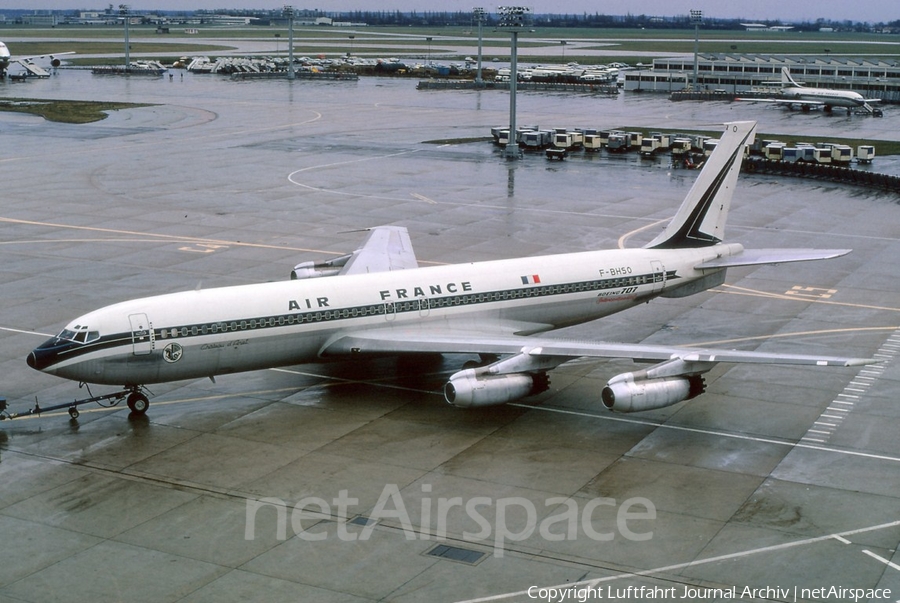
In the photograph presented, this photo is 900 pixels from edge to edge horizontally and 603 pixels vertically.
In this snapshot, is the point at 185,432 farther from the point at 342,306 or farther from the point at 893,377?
the point at 893,377

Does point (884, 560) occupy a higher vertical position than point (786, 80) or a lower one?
lower

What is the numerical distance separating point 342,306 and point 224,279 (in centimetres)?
1899

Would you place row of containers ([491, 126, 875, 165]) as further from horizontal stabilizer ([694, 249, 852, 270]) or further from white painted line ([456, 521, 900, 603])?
white painted line ([456, 521, 900, 603])

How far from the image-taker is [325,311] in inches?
1540

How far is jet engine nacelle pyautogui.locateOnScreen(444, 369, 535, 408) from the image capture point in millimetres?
35625

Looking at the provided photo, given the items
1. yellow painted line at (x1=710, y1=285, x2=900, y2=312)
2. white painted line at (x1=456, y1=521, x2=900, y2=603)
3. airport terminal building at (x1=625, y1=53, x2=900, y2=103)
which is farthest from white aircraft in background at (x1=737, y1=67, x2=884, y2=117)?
white painted line at (x1=456, y1=521, x2=900, y2=603)

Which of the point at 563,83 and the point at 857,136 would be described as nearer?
the point at 857,136

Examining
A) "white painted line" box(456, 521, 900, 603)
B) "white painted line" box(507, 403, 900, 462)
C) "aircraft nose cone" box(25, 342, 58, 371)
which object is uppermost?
"aircraft nose cone" box(25, 342, 58, 371)

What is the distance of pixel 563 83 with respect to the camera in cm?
19438

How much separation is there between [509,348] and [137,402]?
13.8 metres

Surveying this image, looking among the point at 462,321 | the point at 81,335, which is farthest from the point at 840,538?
the point at 81,335

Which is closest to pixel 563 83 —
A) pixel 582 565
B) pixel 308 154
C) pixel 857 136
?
pixel 857 136

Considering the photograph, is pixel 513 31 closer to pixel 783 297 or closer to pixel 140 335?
pixel 783 297

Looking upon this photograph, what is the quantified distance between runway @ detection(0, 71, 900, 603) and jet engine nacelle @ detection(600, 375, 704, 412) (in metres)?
1.48
